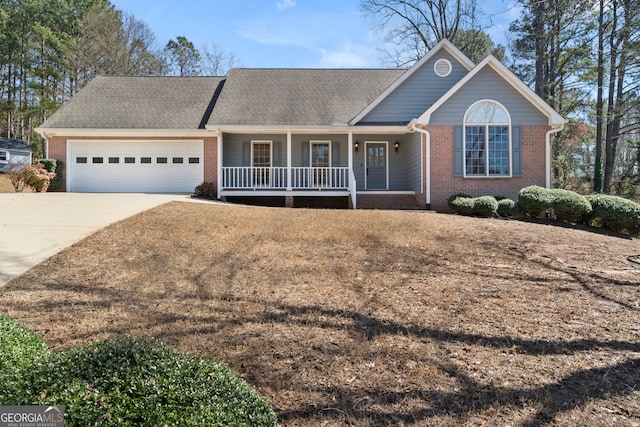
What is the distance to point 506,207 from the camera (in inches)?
437

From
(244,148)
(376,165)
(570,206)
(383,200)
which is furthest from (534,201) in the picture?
(244,148)

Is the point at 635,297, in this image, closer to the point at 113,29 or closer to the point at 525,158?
the point at 525,158

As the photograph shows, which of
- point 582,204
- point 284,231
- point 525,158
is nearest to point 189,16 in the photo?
point 284,231

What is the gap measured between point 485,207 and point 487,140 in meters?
3.14

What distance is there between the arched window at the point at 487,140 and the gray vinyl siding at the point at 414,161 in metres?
1.56

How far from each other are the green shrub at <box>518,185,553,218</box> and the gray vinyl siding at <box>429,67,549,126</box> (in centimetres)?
320

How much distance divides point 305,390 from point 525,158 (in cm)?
1271

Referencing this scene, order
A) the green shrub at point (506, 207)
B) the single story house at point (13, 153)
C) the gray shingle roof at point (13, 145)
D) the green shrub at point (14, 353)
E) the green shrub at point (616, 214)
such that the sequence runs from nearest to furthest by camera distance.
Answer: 1. the green shrub at point (14, 353)
2. the green shrub at point (616, 214)
3. the green shrub at point (506, 207)
4. the single story house at point (13, 153)
5. the gray shingle roof at point (13, 145)

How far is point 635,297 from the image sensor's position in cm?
496

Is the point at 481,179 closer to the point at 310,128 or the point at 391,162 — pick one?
the point at 391,162

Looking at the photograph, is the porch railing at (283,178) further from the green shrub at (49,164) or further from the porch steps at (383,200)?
the green shrub at (49,164)

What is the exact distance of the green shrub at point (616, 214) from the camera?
32.3 feet

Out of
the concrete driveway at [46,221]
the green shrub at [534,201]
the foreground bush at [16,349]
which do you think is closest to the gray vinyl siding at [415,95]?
the green shrub at [534,201]

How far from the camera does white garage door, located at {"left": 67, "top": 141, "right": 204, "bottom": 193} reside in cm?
1447
